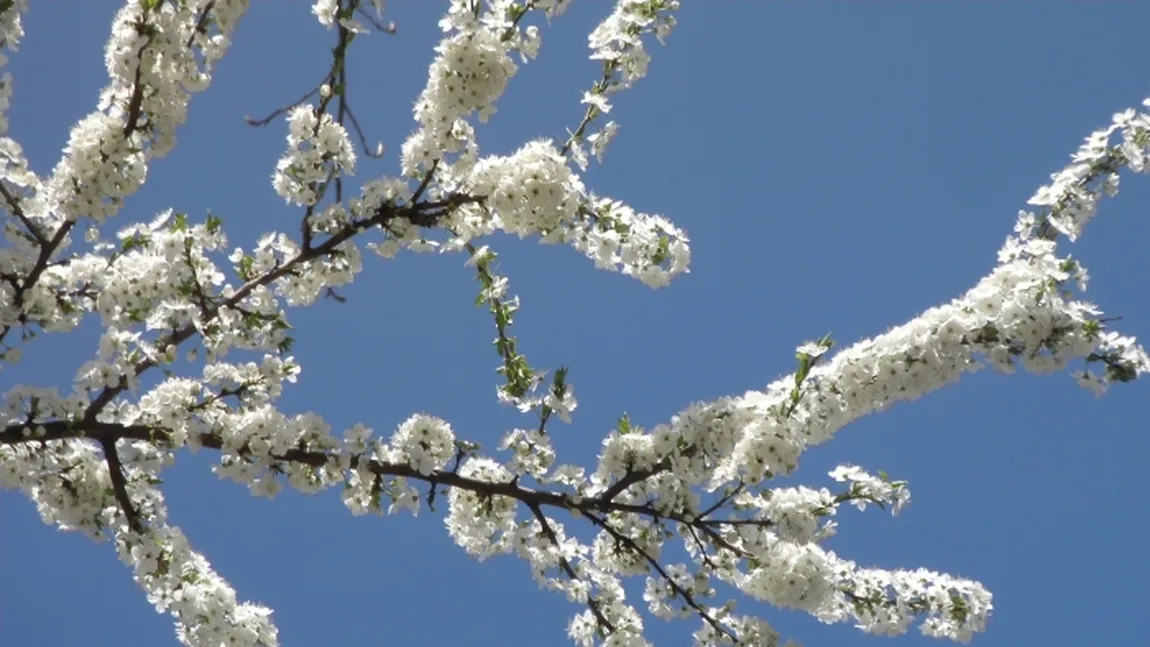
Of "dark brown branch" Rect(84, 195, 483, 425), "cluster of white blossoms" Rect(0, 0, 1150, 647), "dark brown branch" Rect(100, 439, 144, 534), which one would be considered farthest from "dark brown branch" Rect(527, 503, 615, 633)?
"dark brown branch" Rect(100, 439, 144, 534)

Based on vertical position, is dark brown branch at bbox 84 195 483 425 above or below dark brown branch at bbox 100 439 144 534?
above

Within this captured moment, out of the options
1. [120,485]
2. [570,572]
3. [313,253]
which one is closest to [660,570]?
[570,572]

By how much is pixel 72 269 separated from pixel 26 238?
30cm

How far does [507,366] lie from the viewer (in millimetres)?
6035

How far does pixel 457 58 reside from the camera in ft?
16.4

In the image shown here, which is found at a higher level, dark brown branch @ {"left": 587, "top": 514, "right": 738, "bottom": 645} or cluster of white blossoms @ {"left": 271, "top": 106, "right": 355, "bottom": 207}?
cluster of white blossoms @ {"left": 271, "top": 106, "right": 355, "bottom": 207}

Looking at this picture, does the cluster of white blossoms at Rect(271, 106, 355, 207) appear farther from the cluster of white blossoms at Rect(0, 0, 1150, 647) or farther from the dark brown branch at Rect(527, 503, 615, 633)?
the dark brown branch at Rect(527, 503, 615, 633)

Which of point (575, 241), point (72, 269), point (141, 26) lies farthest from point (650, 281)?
point (72, 269)

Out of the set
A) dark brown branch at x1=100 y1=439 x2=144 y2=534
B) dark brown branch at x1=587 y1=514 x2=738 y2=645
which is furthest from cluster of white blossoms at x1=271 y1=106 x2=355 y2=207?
dark brown branch at x1=587 y1=514 x2=738 y2=645

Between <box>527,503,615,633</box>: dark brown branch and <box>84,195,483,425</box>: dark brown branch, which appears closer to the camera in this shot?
<box>84,195,483,425</box>: dark brown branch

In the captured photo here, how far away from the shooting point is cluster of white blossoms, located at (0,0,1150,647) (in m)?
4.85

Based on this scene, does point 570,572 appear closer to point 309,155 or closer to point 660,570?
point 660,570

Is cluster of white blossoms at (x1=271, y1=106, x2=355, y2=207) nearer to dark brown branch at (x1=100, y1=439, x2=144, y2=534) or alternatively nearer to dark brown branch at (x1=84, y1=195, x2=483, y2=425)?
dark brown branch at (x1=84, y1=195, x2=483, y2=425)

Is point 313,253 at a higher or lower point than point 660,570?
higher
